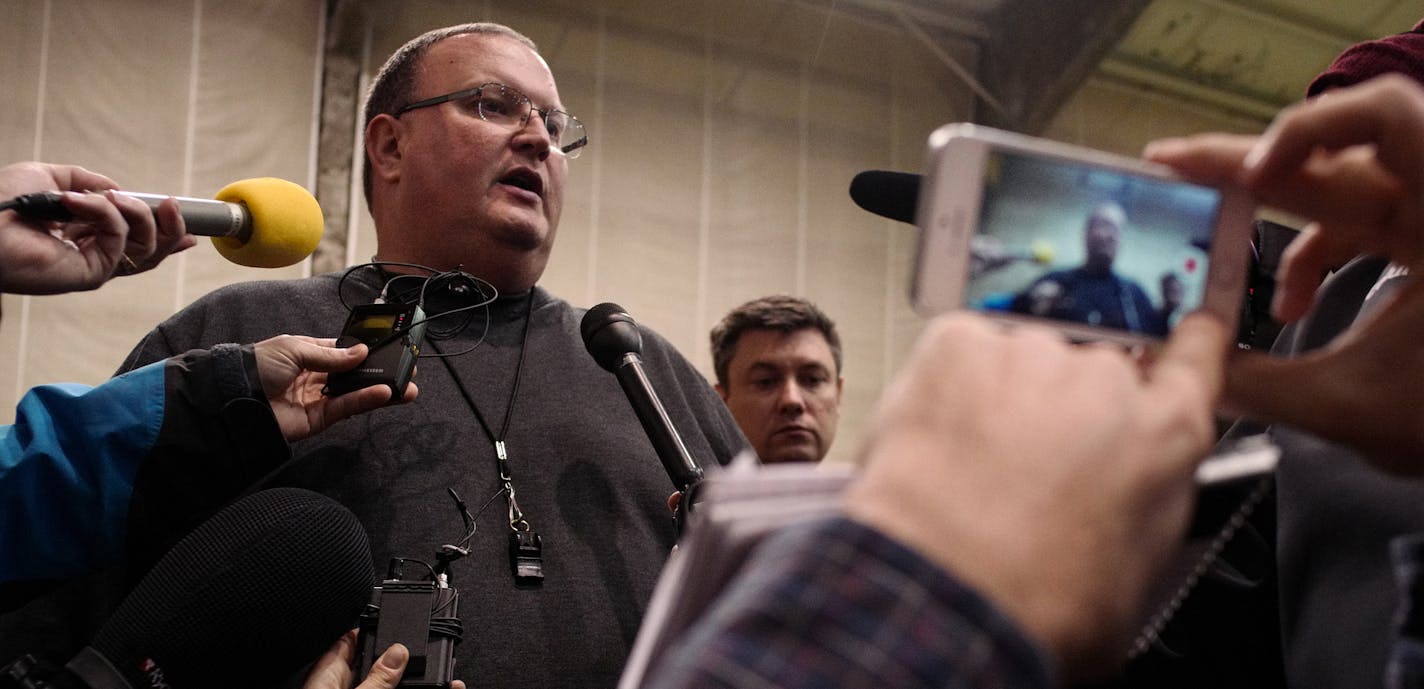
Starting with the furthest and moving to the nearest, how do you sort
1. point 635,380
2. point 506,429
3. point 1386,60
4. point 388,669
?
point 506,429 → point 635,380 → point 388,669 → point 1386,60

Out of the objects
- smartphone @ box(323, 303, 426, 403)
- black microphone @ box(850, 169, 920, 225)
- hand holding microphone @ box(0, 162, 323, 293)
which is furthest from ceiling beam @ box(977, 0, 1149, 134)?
hand holding microphone @ box(0, 162, 323, 293)

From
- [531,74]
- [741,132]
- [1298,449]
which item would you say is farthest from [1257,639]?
[741,132]

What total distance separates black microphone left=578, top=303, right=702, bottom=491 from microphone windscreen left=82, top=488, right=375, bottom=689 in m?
0.42

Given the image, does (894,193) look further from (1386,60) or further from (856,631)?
(856,631)

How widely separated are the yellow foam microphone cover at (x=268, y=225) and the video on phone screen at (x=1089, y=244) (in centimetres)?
112

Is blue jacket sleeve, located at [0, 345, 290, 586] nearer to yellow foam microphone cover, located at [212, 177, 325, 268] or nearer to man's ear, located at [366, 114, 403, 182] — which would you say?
yellow foam microphone cover, located at [212, 177, 325, 268]

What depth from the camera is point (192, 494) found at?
1.45 metres

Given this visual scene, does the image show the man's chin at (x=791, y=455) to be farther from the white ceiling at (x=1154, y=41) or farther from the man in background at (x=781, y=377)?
the white ceiling at (x=1154, y=41)

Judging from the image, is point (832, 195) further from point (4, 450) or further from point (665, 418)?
point (4, 450)

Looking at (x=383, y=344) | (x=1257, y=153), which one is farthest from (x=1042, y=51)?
(x=1257, y=153)

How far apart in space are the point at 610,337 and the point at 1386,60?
1076 mm

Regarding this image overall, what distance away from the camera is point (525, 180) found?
2100mm

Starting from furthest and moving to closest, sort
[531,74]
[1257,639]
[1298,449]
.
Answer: [531,74]
[1257,639]
[1298,449]

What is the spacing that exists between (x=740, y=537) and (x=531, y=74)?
69.4 inches
